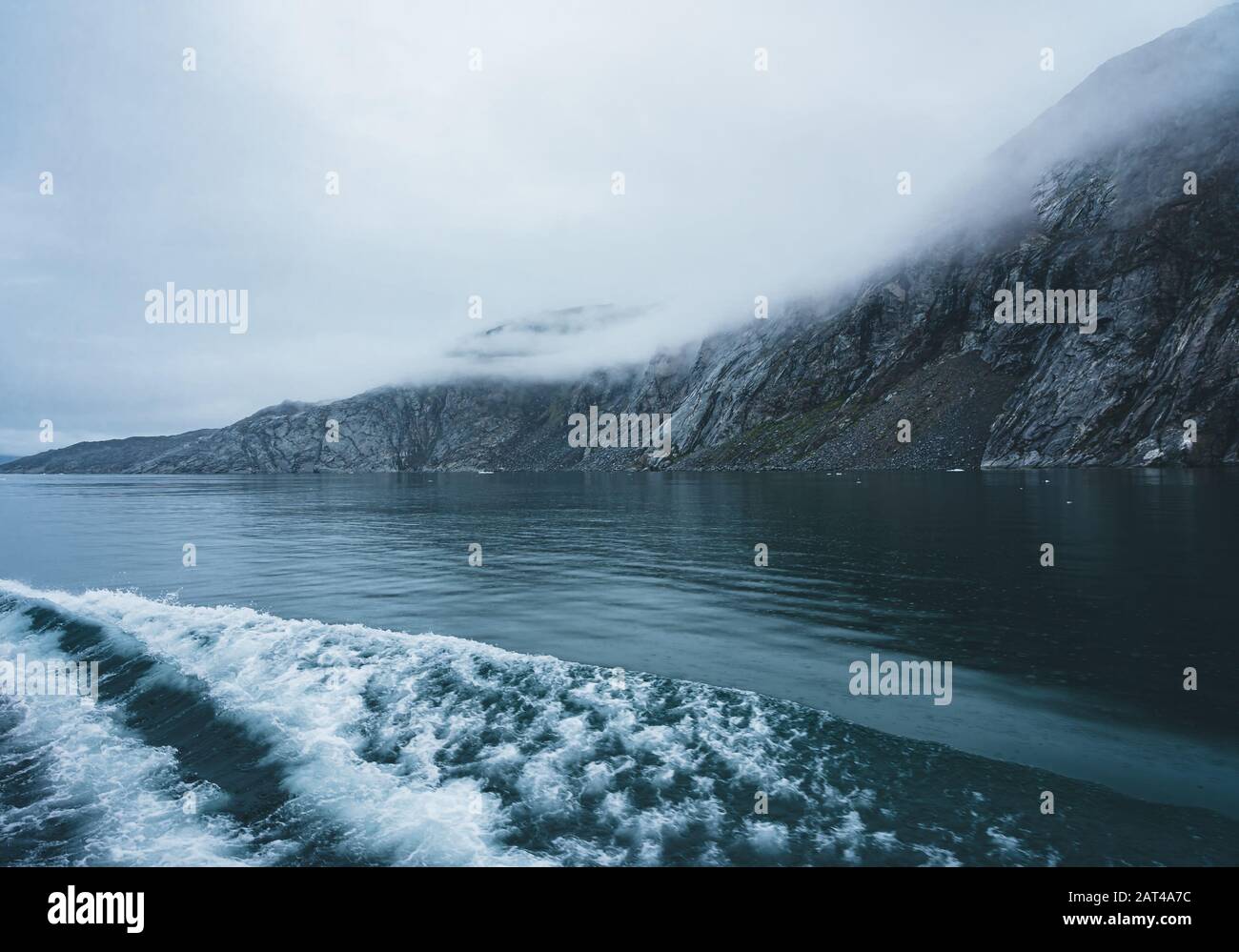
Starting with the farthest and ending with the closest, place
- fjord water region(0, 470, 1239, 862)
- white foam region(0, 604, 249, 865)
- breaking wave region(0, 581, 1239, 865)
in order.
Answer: fjord water region(0, 470, 1239, 862) < white foam region(0, 604, 249, 865) < breaking wave region(0, 581, 1239, 865)

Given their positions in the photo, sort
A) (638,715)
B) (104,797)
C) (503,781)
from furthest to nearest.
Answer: (638,715) < (503,781) < (104,797)

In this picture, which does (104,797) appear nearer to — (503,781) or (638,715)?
(503,781)

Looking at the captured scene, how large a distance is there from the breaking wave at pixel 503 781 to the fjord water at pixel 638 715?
0.23 feet

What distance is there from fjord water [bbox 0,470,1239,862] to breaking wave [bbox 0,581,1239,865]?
7 centimetres

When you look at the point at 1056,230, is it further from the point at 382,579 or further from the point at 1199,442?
the point at 382,579

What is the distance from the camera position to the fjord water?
11336 millimetres

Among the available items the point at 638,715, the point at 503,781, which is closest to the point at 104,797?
→ the point at 503,781

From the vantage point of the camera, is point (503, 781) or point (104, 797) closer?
point (104, 797)

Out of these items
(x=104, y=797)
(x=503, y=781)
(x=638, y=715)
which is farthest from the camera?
(x=638, y=715)

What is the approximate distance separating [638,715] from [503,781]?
417 cm

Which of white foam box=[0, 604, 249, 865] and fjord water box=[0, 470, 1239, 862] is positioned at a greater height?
fjord water box=[0, 470, 1239, 862]

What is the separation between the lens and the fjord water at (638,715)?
11.3 m

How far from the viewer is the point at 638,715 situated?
16.4m

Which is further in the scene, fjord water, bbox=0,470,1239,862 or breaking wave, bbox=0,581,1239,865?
fjord water, bbox=0,470,1239,862
